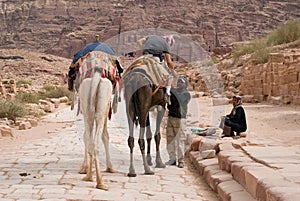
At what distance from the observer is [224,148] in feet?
25.3

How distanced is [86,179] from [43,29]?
127541 mm

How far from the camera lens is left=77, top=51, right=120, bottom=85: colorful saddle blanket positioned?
650 centimetres

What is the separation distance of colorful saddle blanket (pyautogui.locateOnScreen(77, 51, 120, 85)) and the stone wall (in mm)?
13209

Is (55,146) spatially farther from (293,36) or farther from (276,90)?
(293,36)

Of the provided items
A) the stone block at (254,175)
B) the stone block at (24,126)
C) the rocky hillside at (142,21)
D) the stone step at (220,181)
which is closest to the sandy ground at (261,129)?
the stone block at (24,126)

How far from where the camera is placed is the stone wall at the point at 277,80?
62.6 feet

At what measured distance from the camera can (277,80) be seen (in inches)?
838

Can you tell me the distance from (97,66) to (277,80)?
16.2 metres

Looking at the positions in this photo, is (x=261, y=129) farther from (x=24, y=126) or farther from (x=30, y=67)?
(x=30, y=67)

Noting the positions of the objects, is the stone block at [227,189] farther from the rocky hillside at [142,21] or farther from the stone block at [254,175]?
Result: the rocky hillside at [142,21]

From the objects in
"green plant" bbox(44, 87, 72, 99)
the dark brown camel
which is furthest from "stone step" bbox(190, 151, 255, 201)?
"green plant" bbox(44, 87, 72, 99)

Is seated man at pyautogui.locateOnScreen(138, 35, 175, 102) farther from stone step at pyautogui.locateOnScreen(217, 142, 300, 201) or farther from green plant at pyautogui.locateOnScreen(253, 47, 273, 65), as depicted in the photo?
green plant at pyautogui.locateOnScreen(253, 47, 273, 65)

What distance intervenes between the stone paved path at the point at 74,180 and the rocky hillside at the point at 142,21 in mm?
101455

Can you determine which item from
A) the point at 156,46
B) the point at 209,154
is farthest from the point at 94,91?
the point at 209,154
